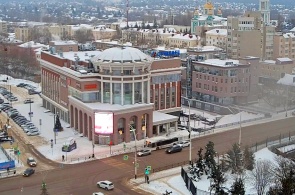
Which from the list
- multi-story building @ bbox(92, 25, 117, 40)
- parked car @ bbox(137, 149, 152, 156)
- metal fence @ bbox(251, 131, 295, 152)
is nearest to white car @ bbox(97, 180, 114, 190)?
parked car @ bbox(137, 149, 152, 156)

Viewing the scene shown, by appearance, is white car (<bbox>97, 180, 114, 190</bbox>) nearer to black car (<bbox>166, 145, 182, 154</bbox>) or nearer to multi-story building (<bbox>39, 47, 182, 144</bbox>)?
black car (<bbox>166, 145, 182, 154</bbox>)

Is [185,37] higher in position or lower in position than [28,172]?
higher

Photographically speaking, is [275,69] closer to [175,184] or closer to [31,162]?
[175,184]

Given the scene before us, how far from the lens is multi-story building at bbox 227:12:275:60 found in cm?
7612

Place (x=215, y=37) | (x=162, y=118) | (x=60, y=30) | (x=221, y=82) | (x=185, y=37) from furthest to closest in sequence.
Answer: (x=60, y=30), (x=185, y=37), (x=215, y=37), (x=221, y=82), (x=162, y=118)

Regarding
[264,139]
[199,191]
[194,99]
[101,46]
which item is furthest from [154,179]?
[101,46]

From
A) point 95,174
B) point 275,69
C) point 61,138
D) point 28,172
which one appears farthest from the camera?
point 275,69

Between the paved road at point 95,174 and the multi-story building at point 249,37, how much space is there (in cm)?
3353

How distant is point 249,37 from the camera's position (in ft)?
250

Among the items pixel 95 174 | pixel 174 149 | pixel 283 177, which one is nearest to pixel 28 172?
pixel 95 174

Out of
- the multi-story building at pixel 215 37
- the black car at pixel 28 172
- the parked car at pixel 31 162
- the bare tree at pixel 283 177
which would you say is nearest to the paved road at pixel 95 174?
the black car at pixel 28 172

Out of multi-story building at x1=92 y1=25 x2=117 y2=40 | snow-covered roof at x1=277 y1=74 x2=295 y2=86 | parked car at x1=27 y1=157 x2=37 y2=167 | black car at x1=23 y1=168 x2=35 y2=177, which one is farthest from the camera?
Answer: multi-story building at x1=92 y1=25 x2=117 y2=40

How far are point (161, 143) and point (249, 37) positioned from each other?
126 ft

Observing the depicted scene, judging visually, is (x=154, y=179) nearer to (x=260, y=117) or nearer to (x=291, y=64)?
(x=260, y=117)
